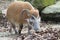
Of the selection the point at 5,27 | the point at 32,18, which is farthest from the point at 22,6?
the point at 5,27

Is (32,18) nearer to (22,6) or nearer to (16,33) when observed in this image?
(22,6)

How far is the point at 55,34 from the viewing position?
7184 millimetres

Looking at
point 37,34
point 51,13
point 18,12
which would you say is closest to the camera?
point 37,34

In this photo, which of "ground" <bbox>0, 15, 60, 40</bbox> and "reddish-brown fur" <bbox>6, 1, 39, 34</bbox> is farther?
"reddish-brown fur" <bbox>6, 1, 39, 34</bbox>

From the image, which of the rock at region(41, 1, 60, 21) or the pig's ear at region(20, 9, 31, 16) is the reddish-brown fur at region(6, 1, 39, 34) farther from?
the rock at region(41, 1, 60, 21)

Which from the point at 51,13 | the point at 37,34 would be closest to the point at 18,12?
the point at 37,34

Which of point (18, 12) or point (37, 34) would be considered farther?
point (18, 12)

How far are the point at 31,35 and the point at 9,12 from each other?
4.47ft

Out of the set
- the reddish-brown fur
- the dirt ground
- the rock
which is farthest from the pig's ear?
the rock

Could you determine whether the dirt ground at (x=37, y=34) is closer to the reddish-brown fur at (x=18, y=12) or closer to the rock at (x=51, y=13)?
the rock at (x=51, y=13)

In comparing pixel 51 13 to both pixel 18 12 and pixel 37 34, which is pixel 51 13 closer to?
pixel 18 12

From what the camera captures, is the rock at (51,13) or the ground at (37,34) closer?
the ground at (37,34)

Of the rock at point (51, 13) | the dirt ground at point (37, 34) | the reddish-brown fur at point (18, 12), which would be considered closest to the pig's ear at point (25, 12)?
the reddish-brown fur at point (18, 12)

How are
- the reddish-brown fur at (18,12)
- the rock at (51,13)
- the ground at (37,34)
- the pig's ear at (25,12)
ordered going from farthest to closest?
the rock at (51,13) < the reddish-brown fur at (18,12) < the pig's ear at (25,12) < the ground at (37,34)
